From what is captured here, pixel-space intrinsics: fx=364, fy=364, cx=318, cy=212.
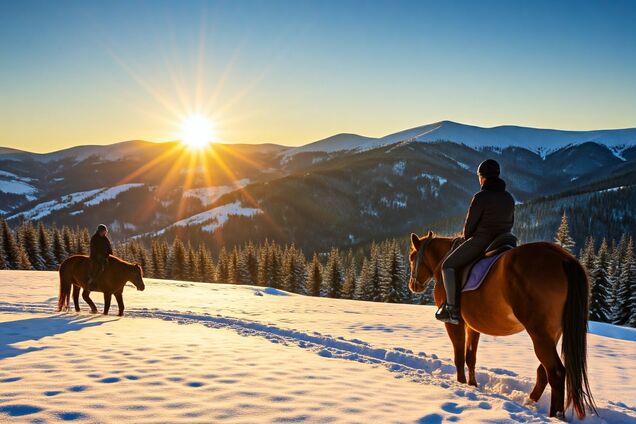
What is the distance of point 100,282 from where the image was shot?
1383 cm

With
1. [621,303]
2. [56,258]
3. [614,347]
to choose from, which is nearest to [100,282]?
[614,347]

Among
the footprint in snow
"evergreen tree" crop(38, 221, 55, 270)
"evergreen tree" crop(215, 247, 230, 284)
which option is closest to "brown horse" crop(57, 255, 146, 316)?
the footprint in snow

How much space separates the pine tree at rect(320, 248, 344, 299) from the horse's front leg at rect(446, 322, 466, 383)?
45.6 metres

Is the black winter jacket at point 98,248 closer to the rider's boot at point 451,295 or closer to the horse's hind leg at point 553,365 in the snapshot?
the rider's boot at point 451,295

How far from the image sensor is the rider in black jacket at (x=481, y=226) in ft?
20.0

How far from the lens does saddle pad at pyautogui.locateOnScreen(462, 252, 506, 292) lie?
5.86 m

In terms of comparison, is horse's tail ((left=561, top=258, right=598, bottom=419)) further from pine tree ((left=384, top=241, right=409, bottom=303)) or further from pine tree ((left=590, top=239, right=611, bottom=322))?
pine tree ((left=590, top=239, right=611, bottom=322))

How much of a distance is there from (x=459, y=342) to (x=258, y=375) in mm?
3682

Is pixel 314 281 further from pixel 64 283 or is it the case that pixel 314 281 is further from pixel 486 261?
pixel 486 261

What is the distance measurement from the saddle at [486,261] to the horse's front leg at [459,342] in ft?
3.20

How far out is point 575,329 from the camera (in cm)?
491

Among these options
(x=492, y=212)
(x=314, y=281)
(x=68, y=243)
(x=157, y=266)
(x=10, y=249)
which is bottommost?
(x=314, y=281)

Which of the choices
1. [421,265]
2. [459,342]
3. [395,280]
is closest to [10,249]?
[395,280]

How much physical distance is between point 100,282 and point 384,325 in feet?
36.2
